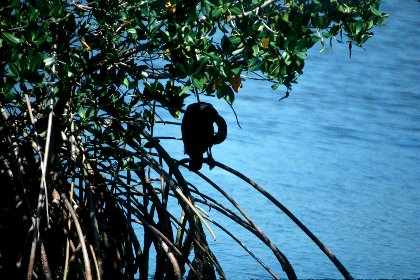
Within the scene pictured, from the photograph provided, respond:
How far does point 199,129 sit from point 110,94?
1.23ft

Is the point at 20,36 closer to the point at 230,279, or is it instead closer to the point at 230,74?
the point at 230,74

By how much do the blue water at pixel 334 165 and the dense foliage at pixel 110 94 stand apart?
0.87m

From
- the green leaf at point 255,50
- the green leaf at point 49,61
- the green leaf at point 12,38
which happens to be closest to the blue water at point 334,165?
the green leaf at point 255,50

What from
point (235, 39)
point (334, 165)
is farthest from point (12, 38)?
point (334, 165)

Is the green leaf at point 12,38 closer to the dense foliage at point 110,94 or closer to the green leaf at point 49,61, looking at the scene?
the dense foliage at point 110,94

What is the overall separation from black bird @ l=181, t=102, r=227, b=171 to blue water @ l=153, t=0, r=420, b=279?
79 centimetres

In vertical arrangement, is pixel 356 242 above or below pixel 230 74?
below

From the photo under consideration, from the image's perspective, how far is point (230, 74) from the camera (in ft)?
11.1

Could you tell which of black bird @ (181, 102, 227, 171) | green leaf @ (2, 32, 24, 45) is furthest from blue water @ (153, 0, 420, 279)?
green leaf @ (2, 32, 24, 45)

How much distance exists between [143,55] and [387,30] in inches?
273

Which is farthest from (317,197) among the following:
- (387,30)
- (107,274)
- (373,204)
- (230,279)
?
(387,30)

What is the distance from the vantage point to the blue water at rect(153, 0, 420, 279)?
5168 millimetres

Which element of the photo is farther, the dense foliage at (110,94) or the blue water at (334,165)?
the blue water at (334,165)

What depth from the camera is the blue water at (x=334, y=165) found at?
5.17 meters
